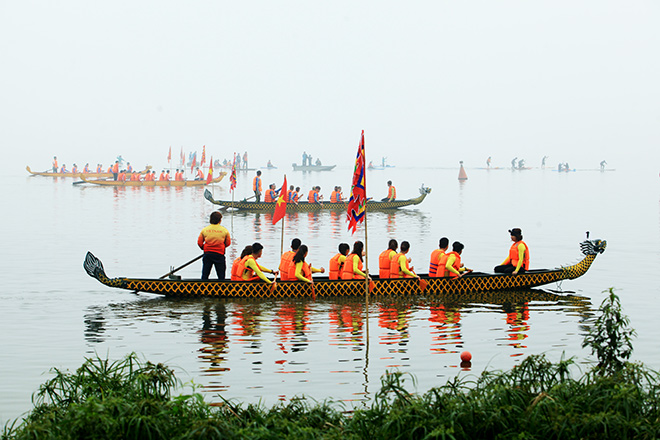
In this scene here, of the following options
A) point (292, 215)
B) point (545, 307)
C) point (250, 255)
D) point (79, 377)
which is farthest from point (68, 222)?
point (79, 377)

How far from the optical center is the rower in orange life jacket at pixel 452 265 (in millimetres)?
20487

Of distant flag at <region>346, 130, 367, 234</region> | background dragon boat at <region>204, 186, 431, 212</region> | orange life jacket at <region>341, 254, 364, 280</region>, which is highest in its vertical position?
distant flag at <region>346, 130, 367, 234</region>

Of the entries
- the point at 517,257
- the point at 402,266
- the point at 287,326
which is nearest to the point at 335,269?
the point at 402,266

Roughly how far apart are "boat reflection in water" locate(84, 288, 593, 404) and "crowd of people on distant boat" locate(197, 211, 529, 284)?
0.65 metres

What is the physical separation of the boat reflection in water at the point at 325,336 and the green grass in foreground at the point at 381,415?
7.25 feet

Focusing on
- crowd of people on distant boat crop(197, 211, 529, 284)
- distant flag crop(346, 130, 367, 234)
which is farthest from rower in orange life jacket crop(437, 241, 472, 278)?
distant flag crop(346, 130, 367, 234)

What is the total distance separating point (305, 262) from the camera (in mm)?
19891

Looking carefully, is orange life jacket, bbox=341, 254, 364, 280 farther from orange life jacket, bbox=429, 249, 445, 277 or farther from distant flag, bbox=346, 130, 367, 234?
distant flag, bbox=346, 130, 367, 234

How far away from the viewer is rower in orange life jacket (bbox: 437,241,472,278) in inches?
807

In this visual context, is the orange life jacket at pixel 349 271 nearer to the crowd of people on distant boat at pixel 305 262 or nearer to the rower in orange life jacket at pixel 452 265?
the crowd of people on distant boat at pixel 305 262

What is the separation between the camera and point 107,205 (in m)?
65.4

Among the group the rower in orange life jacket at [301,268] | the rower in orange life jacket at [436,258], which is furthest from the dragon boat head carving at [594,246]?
the rower in orange life jacket at [301,268]

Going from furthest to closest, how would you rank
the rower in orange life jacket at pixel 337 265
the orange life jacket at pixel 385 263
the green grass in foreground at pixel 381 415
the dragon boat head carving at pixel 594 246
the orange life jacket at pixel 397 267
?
the dragon boat head carving at pixel 594 246 < the orange life jacket at pixel 385 263 < the orange life jacket at pixel 397 267 < the rower in orange life jacket at pixel 337 265 < the green grass in foreground at pixel 381 415

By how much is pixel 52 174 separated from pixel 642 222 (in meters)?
107
